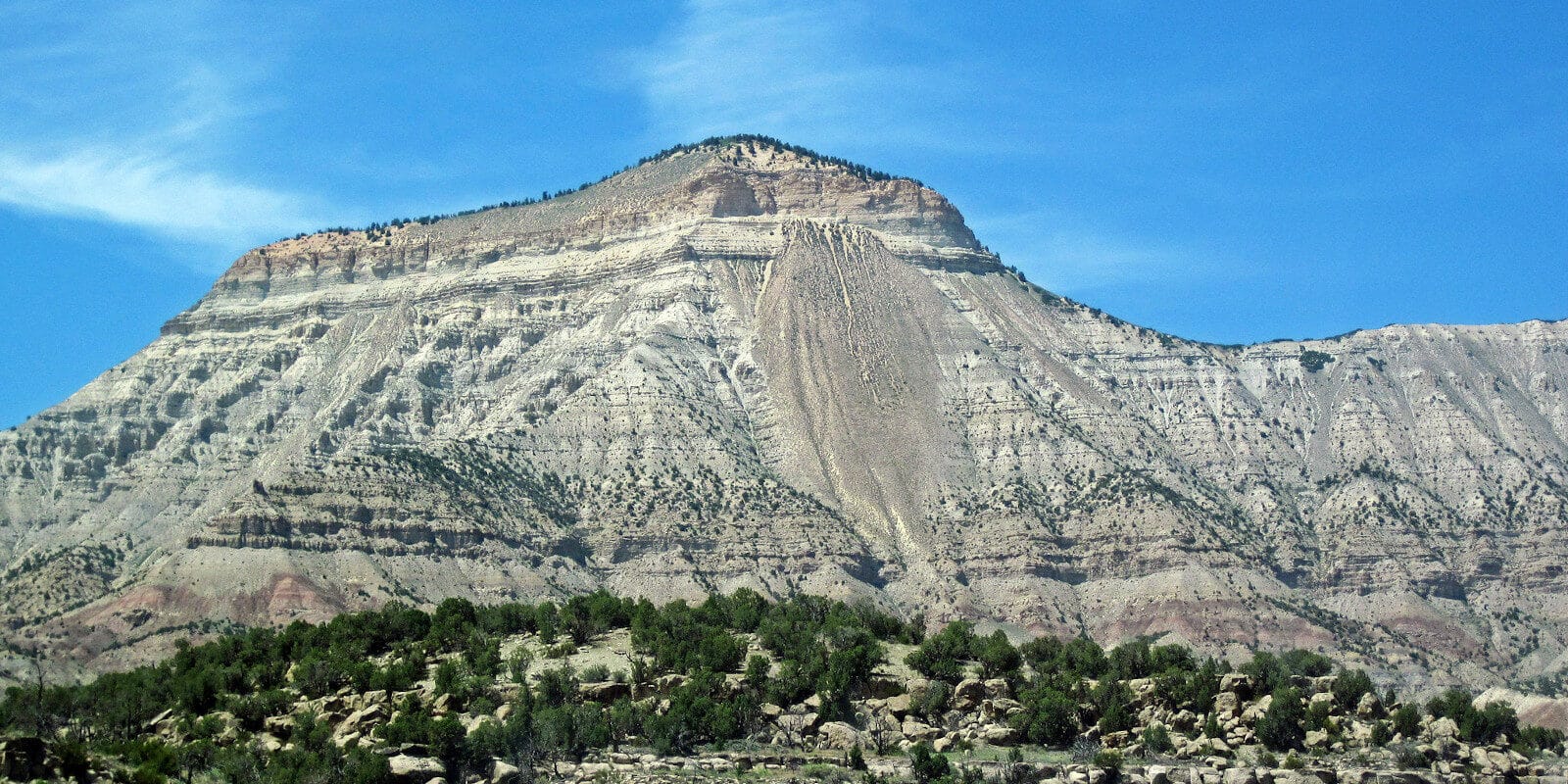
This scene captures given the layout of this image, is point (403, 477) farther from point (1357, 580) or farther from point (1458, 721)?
point (1458, 721)

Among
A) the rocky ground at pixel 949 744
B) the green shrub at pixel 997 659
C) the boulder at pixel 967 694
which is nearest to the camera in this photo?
the rocky ground at pixel 949 744

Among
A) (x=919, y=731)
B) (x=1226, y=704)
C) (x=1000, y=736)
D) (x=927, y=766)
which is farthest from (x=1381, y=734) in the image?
(x=927, y=766)

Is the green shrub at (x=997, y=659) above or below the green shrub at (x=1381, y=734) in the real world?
above

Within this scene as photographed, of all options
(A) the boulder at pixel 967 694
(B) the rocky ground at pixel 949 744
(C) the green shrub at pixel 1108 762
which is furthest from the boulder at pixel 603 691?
(C) the green shrub at pixel 1108 762

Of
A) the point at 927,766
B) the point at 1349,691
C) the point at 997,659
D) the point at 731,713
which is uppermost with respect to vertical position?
the point at 997,659

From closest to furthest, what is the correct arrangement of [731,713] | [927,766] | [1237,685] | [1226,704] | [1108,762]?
[927,766]
[1108,762]
[731,713]
[1226,704]
[1237,685]

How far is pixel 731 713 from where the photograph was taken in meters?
63.7

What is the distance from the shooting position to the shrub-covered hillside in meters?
59.9

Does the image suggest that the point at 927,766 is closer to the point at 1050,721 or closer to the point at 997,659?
the point at 1050,721

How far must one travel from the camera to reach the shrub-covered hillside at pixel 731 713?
197ft

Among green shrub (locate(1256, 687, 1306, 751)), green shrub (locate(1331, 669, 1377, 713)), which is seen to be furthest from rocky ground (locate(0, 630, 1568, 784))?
green shrub (locate(1256, 687, 1306, 751))

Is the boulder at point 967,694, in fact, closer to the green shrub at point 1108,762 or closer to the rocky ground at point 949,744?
the rocky ground at point 949,744

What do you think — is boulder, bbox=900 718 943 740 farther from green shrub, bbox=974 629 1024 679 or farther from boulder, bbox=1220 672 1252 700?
boulder, bbox=1220 672 1252 700

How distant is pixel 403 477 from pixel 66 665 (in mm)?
40892
